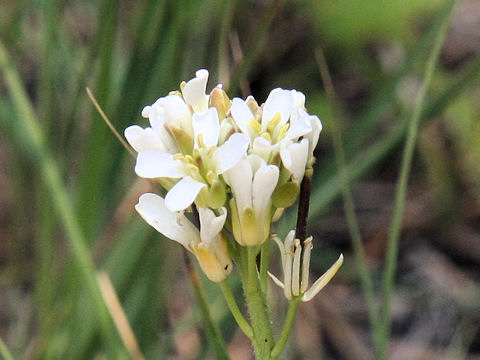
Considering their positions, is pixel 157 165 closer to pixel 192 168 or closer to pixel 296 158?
pixel 192 168

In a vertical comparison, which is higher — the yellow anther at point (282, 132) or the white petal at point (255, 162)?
the yellow anther at point (282, 132)

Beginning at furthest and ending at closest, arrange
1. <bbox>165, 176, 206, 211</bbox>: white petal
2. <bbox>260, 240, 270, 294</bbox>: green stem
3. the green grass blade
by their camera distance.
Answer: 1. the green grass blade
2. <bbox>260, 240, 270, 294</bbox>: green stem
3. <bbox>165, 176, 206, 211</bbox>: white petal

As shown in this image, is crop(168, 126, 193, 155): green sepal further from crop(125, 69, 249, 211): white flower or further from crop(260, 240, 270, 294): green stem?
crop(260, 240, 270, 294): green stem

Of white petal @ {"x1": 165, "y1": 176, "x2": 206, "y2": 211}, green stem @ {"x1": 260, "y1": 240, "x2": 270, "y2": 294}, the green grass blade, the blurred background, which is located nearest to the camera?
white petal @ {"x1": 165, "y1": 176, "x2": 206, "y2": 211}

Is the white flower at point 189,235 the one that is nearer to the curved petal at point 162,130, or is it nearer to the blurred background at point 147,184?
the curved petal at point 162,130

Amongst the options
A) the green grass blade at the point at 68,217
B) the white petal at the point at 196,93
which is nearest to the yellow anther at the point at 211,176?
the white petal at the point at 196,93

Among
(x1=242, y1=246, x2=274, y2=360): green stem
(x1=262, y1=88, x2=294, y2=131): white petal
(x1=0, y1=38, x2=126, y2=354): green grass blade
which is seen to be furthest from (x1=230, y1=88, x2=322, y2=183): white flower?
(x1=0, y1=38, x2=126, y2=354): green grass blade

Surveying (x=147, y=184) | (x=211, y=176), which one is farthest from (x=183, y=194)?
(x=147, y=184)
